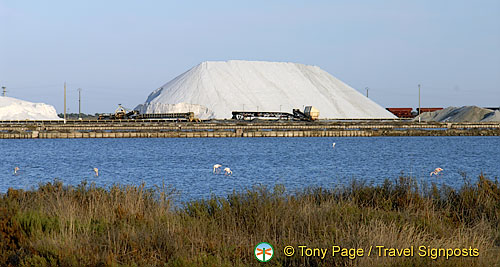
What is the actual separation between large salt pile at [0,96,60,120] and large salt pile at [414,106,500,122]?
2398 inches

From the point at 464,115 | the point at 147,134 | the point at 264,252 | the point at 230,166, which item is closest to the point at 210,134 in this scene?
the point at 147,134

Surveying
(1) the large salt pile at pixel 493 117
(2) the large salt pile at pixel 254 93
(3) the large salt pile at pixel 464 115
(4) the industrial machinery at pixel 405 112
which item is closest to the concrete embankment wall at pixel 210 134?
(1) the large salt pile at pixel 493 117

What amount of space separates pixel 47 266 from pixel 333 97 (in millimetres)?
114593

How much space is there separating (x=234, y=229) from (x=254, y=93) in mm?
107269

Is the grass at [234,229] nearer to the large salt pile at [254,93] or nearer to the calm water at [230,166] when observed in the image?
the calm water at [230,166]

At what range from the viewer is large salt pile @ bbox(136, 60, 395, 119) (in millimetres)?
Result: 106688

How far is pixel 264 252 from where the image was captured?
679 centimetres

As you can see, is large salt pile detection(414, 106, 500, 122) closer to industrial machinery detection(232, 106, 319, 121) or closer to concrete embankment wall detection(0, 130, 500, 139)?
industrial machinery detection(232, 106, 319, 121)

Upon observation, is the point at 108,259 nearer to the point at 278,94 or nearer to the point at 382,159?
the point at 382,159

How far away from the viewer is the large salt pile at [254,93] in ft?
350

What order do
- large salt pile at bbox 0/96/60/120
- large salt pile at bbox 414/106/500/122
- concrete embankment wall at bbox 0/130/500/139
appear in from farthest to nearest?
large salt pile at bbox 0/96/60/120 → large salt pile at bbox 414/106/500/122 → concrete embankment wall at bbox 0/130/500/139

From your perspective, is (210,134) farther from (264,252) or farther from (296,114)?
(264,252)

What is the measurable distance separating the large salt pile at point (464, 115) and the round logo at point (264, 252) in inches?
3536

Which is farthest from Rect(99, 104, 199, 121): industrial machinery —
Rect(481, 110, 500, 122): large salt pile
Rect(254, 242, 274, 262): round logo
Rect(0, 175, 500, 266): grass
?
Rect(254, 242, 274, 262): round logo
